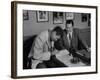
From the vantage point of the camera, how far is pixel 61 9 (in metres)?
1.92

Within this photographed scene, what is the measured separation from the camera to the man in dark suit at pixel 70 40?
76.0 inches

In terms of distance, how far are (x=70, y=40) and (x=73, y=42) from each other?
3 cm

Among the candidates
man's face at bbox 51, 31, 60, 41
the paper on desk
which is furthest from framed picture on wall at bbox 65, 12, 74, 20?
the paper on desk

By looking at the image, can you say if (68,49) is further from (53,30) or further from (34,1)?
(34,1)

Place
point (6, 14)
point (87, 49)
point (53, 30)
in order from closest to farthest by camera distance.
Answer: point (6, 14)
point (53, 30)
point (87, 49)

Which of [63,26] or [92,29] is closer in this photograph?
[63,26]

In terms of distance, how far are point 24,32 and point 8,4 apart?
240 mm

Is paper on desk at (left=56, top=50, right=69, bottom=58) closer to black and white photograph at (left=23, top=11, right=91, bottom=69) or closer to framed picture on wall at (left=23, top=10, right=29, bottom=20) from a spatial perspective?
black and white photograph at (left=23, top=11, right=91, bottom=69)

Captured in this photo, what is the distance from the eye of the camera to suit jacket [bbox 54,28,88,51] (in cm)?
192

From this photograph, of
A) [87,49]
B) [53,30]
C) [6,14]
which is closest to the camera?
[6,14]

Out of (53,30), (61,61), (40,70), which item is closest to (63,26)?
(53,30)

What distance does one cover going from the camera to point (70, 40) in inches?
77.2

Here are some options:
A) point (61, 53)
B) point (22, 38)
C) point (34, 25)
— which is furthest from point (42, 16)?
point (61, 53)

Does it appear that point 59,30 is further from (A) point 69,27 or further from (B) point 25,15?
(B) point 25,15
